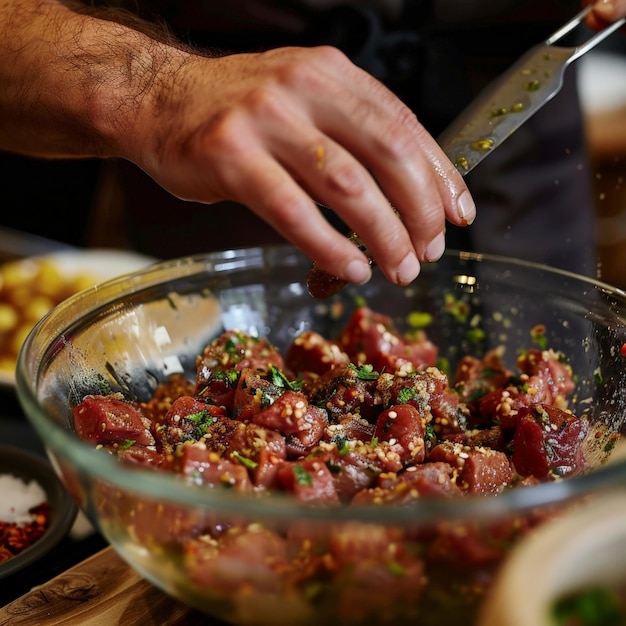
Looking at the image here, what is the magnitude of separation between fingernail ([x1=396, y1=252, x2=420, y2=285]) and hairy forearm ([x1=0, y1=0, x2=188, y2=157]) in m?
0.55

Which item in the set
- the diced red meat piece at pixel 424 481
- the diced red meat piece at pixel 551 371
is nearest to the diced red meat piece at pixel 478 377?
the diced red meat piece at pixel 551 371

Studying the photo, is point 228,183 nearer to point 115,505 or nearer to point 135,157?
point 135,157

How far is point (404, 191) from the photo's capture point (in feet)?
4.25

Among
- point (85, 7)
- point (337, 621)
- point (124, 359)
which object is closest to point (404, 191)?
point (337, 621)

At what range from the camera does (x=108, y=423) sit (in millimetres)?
1453

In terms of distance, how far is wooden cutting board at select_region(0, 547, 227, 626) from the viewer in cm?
142

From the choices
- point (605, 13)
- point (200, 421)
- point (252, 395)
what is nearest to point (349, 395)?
point (252, 395)

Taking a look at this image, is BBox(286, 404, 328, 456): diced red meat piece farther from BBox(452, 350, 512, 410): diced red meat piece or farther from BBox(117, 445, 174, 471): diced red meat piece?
BBox(452, 350, 512, 410): diced red meat piece

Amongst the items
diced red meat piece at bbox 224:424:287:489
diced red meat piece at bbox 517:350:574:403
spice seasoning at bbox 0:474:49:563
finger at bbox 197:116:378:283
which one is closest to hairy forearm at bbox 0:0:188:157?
finger at bbox 197:116:378:283

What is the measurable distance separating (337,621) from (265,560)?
0.14 m

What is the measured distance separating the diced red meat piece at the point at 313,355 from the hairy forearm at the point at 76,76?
63 cm

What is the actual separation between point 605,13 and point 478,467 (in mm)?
1223

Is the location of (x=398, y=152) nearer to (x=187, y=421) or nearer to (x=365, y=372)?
(x=365, y=372)

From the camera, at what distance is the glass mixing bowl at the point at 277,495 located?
0.98 metres
